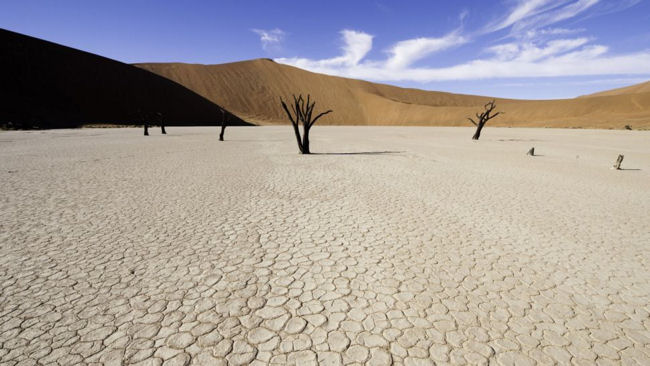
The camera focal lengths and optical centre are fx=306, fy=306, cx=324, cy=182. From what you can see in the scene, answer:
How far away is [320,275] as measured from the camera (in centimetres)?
413

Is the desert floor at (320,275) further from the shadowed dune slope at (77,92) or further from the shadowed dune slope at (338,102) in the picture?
the shadowed dune slope at (338,102)

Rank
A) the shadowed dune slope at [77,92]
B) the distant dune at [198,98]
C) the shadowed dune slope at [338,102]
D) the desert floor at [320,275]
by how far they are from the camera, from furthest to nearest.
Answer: the shadowed dune slope at [338,102] → the distant dune at [198,98] → the shadowed dune slope at [77,92] → the desert floor at [320,275]

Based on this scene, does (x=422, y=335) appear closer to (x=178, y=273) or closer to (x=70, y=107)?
(x=178, y=273)

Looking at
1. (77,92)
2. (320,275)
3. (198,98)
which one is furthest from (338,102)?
(320,275)

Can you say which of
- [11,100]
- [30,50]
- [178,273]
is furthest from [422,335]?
[30,50]

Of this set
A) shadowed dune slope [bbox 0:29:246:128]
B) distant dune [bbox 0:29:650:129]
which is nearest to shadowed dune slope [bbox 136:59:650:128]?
distant dune [bbox 0:29:650:129]

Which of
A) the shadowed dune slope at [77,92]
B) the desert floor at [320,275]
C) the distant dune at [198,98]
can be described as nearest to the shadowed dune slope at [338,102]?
the distant dune at [198,98]

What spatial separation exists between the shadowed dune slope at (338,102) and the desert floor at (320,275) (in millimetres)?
58105

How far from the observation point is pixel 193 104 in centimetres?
5941

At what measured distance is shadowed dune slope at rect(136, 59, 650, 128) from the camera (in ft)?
214

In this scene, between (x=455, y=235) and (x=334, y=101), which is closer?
(x=455, y=235)

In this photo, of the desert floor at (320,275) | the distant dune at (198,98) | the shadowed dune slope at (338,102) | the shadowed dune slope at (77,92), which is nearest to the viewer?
the desert floor at (320,275)

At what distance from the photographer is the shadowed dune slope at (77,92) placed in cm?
3997

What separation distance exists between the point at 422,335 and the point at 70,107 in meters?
57.8
